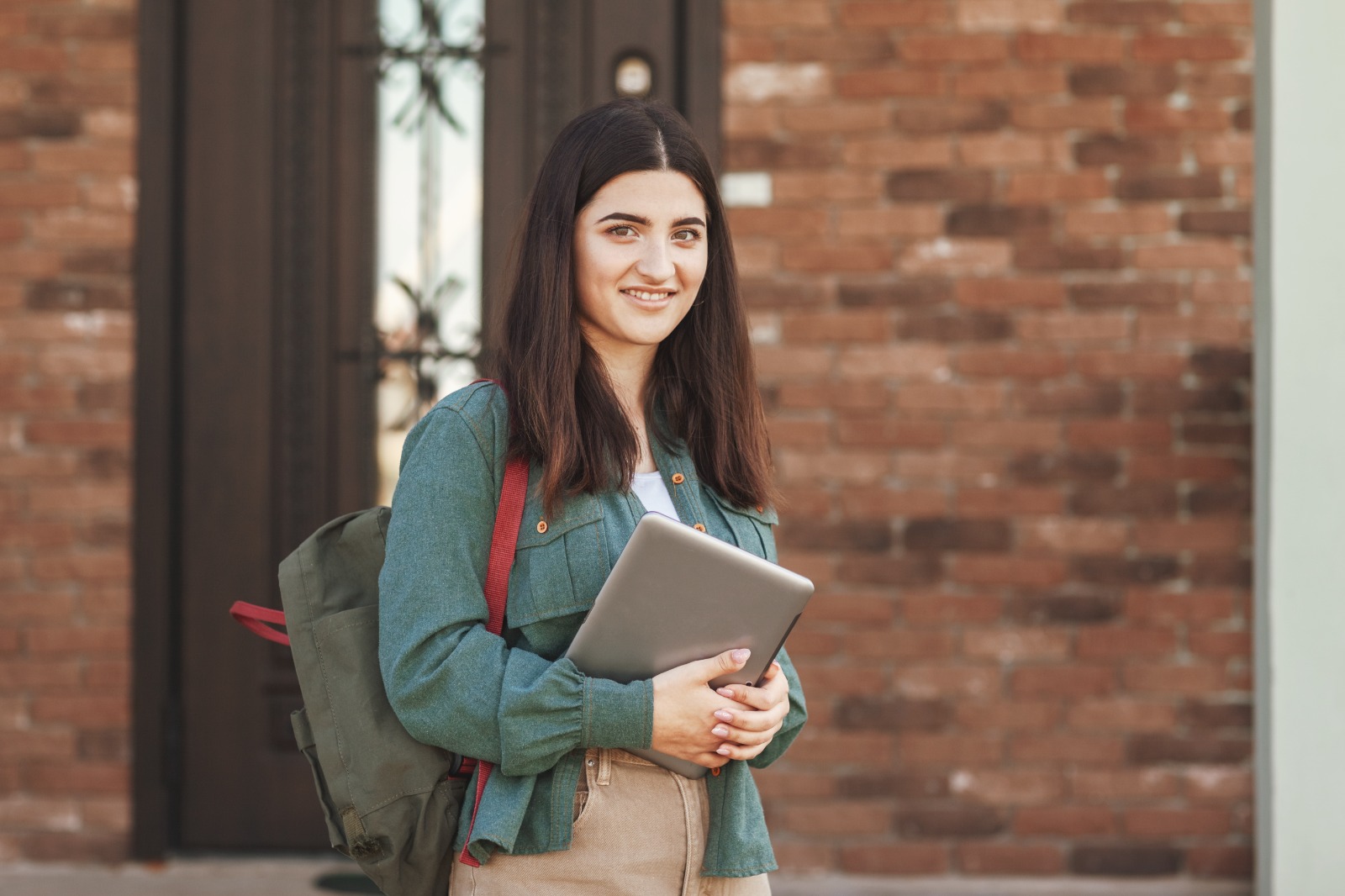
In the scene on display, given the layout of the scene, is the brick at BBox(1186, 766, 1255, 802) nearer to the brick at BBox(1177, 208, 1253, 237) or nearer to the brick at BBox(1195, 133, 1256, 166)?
the brick at BBox(1177, 208, 1253, 237)

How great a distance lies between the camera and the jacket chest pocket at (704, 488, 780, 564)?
169 cm

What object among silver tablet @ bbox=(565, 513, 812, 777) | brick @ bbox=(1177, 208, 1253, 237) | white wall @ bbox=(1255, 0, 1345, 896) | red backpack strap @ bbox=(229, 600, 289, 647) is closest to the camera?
silver tablet @ bbox=(565, 513, 812, 777)

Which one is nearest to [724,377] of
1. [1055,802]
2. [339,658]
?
[339,658]

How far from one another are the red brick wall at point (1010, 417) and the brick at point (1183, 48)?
0.01m

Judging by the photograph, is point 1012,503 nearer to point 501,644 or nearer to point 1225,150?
point 1225,150

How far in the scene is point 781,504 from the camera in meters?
1.87

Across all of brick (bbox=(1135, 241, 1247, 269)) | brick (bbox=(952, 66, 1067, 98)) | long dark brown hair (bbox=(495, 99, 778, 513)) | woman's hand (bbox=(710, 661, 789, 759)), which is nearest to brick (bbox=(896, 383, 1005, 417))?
brick (bbox=(1135, 241, 1247, 269))

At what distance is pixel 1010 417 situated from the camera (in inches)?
136

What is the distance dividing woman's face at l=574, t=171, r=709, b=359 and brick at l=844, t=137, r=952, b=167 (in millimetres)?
1962

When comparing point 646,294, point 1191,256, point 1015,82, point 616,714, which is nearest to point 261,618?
point 616,714

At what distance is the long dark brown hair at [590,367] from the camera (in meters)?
1.54

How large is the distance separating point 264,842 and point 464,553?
8.19ft

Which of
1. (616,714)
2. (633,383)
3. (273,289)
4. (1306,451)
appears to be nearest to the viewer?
(616,714)

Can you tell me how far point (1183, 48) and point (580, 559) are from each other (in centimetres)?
271
